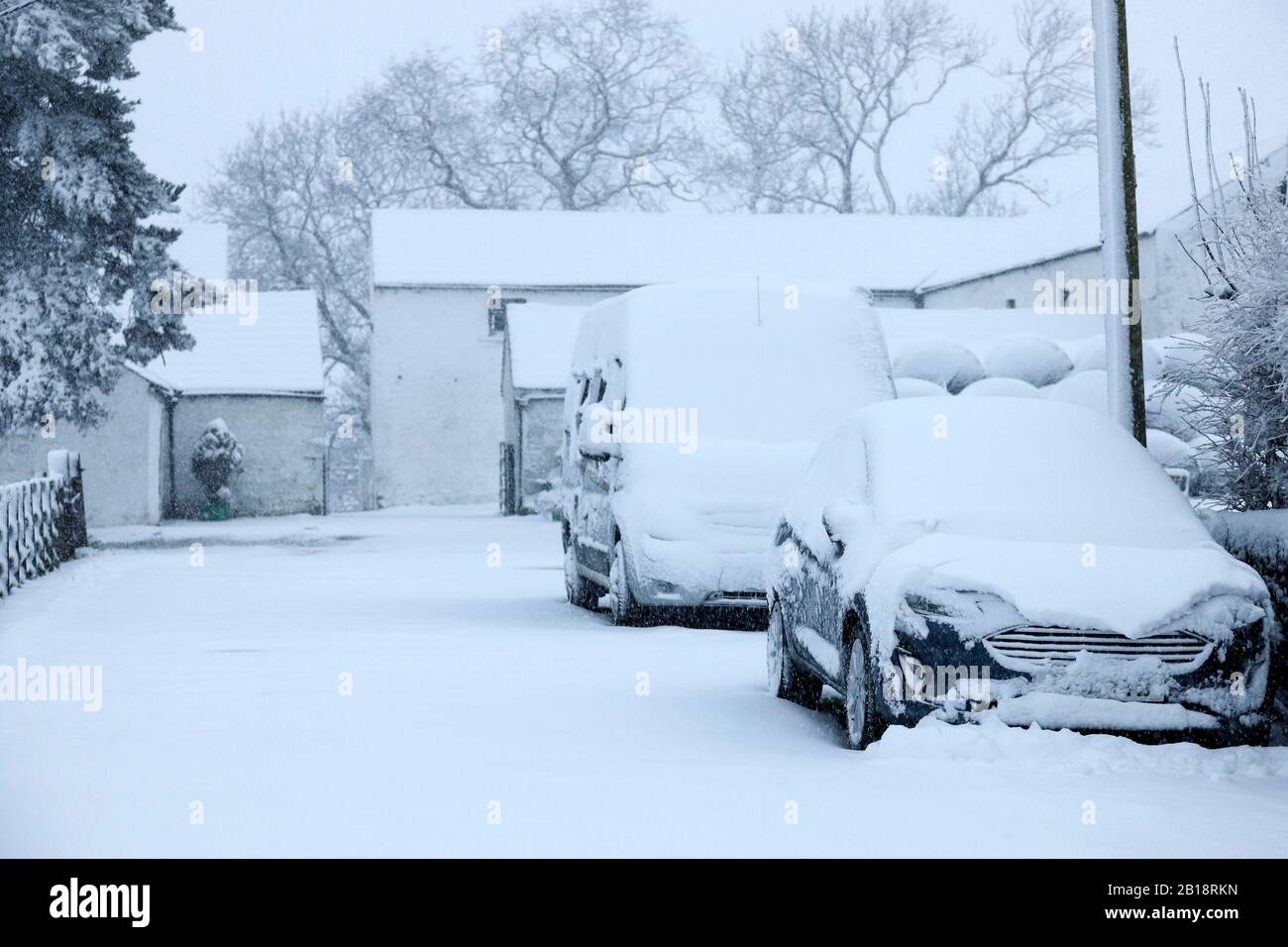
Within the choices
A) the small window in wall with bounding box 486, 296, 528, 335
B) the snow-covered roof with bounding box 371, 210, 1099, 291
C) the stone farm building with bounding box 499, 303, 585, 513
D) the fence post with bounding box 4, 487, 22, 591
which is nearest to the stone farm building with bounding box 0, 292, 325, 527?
the stone farm building with bounding box 499, 303, 585, 513

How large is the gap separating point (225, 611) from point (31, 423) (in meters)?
14.7

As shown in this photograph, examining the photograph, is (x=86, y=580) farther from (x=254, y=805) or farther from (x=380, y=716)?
(x=254, y=805)

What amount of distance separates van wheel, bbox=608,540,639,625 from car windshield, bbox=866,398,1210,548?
5082 millimetres

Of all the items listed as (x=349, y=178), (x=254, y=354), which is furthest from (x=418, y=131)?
(x=254, y=354)

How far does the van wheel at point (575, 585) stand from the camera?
1675 cm

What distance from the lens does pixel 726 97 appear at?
66750 mm

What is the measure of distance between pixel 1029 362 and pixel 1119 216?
61.8ft

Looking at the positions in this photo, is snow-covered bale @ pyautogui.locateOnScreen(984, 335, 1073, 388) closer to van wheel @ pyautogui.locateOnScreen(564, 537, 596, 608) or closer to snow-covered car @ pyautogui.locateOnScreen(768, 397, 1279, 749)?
van wheel @ pyautogui.locateOnScreen(564, 537, 596, 608)

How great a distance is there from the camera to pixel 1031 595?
7.79 metres

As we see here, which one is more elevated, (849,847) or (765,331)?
(765,331)

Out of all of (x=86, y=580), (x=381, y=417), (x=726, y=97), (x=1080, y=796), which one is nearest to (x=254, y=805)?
(x=1080, y=796)

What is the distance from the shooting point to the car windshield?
8508mm
